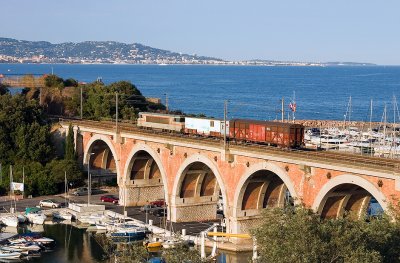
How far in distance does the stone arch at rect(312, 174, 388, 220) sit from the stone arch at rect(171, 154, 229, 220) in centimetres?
960

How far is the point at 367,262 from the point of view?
83.3 ft

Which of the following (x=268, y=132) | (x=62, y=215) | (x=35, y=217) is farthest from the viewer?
(x=62, y=215)

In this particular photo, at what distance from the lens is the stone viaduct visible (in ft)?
133

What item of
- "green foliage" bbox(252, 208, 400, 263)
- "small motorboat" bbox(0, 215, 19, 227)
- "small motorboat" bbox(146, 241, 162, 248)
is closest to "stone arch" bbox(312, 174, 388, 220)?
"green foliage" bbox(252, 208, 400, 263)

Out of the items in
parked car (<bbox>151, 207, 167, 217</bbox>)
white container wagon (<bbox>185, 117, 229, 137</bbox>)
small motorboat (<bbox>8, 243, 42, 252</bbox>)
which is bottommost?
small motorboat (<bbox>8, 243, 42, 252</bbox>)

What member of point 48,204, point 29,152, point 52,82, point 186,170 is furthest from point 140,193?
point 52,82

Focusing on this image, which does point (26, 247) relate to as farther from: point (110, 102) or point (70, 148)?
point (110, 102)

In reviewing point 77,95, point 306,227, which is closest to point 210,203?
point 306,227

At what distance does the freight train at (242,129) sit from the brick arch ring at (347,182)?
6660 mm

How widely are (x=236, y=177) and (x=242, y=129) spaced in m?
4.43

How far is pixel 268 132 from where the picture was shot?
49312 millimetres

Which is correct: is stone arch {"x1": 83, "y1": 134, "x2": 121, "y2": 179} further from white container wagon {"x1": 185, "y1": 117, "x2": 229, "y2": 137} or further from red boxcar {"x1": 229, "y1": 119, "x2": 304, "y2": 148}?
red boxcar {"x1": 229, "y1": 119, "x2": 304, "y2": 148}

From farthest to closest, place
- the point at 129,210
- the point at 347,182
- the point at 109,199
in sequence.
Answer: the point at 109,199 → the point at 129,210 → the point at 347,182

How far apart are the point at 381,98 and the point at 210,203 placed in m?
132
